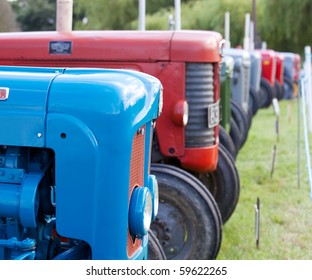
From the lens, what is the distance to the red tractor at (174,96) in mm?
3717

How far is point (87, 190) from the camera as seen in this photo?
216 centimetres

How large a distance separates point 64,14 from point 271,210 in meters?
2.71

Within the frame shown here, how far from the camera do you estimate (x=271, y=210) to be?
5652 mm

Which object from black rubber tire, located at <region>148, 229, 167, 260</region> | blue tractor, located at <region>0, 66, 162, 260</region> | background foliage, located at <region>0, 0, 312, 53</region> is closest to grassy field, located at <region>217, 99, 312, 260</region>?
black rubber tire, located at <region>148, 229, 167, 260</region>

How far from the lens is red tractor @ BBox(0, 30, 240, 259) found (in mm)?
3717

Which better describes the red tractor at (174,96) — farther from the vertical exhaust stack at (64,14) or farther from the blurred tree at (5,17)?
the blurred tree at (5,17)

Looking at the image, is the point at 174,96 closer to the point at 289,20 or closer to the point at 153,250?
the point at 153,250

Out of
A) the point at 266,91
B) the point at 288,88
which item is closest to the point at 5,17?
the point at 266,91

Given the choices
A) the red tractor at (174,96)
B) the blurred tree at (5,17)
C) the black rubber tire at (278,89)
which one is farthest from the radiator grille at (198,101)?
the black rubber tire at (278,89)

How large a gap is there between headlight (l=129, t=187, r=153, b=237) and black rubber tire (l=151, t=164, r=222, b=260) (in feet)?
4.37

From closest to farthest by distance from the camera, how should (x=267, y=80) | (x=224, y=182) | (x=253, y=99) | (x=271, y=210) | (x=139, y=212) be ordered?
(x=139, y=212) < (x=224, y=182) < (x=271, y=210) < (x=253, y=99) < (x=267, y=80)

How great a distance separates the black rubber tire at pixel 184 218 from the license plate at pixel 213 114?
1.75 ft

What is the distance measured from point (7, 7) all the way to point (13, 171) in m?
4.11
